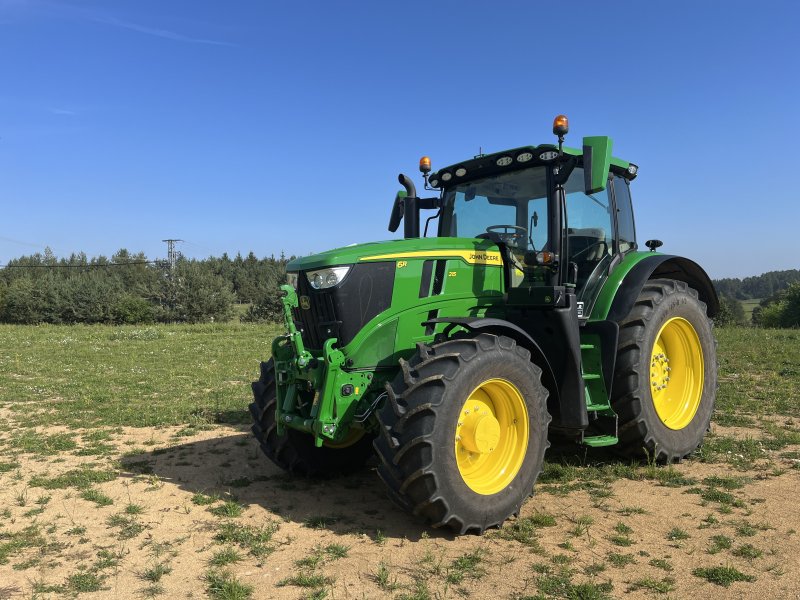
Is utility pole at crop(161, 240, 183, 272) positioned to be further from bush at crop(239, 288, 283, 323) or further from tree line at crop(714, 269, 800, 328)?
tree line at crop(714, 269, 800, 328)

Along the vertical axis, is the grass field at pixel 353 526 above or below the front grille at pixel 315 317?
below

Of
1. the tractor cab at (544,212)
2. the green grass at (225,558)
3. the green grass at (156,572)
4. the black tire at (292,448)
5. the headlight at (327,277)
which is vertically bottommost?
the green grass at (156,572)

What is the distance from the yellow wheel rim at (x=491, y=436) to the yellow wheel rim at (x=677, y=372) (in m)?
2.23

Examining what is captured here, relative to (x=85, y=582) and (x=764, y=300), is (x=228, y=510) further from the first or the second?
(x=764, y=300)

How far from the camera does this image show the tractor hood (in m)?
4.84

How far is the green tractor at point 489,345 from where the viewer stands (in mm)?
4250

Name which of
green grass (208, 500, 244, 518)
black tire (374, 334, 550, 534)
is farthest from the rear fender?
green grass (208, 500, 244, 518)

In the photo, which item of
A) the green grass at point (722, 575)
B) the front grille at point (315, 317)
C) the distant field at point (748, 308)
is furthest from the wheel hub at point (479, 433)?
the distant field at point (748, 308)

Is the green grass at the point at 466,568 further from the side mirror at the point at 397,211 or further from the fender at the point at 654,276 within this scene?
the side mirror at the point at 397,211

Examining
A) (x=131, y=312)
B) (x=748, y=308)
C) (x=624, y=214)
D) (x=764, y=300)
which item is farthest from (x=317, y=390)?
(x=748, y=308)

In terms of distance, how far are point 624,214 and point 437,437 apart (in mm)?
3920

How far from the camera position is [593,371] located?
5.55m

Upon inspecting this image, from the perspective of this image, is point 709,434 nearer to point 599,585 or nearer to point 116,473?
point 599,585

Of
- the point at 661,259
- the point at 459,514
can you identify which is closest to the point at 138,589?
the point at 459,514
